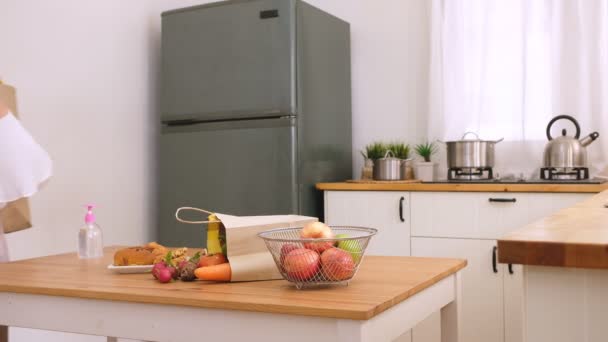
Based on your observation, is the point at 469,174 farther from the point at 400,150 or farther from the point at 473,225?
the point at 400,150

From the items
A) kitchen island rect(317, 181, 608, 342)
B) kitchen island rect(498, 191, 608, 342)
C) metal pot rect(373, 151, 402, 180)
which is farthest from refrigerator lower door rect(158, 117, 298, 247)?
kitchen island rect(498, 191, 608, 342)

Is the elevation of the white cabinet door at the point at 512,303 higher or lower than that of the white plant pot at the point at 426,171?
lower

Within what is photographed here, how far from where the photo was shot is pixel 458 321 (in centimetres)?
163

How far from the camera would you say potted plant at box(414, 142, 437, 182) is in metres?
3.49

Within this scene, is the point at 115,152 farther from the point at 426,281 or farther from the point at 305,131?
the point at 426,281

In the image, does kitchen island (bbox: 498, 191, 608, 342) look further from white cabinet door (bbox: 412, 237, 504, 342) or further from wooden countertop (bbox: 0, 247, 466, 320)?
white cabinet door (bbox: 412, 237, 504, 342)

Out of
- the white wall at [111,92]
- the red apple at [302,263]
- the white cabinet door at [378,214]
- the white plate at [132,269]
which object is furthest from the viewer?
the white cabinet door at [378,214]

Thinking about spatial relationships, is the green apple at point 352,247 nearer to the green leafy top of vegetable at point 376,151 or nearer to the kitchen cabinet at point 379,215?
the kitchen cabinet at point 379,215

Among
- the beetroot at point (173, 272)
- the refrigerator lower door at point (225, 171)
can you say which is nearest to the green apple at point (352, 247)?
the beetroot at point (173, 272)

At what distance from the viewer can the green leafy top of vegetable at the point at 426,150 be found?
354cm

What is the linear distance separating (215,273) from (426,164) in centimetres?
223

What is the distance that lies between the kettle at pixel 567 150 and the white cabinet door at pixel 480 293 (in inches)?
20.1

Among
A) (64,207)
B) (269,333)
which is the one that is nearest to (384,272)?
(269,333)

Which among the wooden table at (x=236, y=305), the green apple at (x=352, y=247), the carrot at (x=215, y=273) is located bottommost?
the wooden table at (x=236, y=305)
